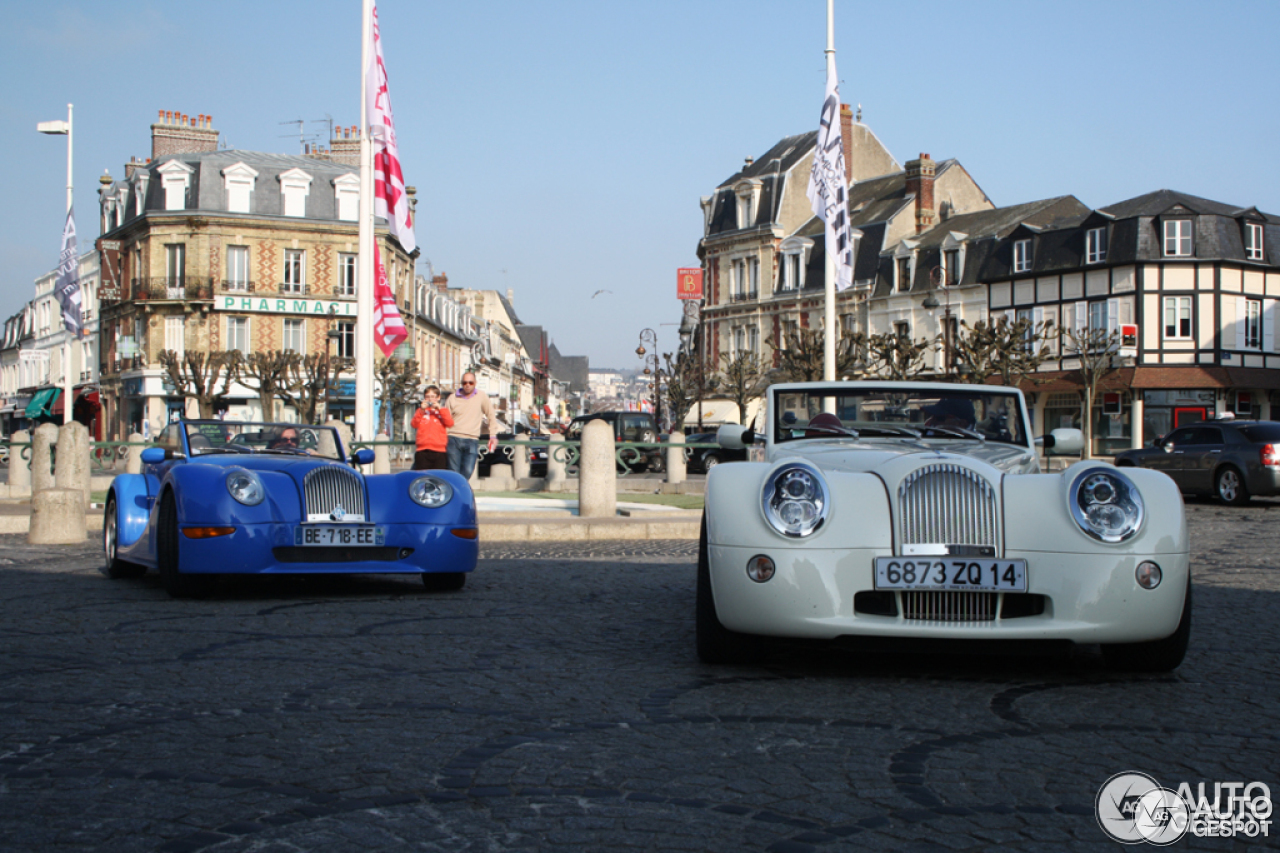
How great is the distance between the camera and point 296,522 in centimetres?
766

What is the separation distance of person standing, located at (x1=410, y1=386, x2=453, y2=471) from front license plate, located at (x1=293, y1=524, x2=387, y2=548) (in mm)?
6778

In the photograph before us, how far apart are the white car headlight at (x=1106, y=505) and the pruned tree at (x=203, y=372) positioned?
1812 inches

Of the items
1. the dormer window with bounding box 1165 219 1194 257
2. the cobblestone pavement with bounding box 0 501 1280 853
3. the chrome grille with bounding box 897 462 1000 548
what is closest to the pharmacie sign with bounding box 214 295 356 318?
the dormer window with bounding box 1165 219 1194 257

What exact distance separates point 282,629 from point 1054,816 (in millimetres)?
4478

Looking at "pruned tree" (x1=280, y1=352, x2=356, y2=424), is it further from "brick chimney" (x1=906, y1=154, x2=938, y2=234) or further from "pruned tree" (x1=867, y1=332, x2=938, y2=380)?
"brick chimney" (x1=906, y1=154, x2=938, y2=234)

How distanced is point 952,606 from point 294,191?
54.7m

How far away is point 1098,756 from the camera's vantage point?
379 centimetres

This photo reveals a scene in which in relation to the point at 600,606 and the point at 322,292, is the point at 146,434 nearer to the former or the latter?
the point at 322,292

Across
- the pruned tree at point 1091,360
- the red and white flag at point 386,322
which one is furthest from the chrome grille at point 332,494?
the pruned tree at point 1091,360

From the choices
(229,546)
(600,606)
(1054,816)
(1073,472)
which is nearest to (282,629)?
(229,546)

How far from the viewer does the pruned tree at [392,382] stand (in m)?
53.1

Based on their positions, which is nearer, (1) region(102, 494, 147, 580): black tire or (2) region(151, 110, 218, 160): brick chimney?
(1) region(102, 494, 147, 580): black tire

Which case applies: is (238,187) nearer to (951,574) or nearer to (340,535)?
(340,535)

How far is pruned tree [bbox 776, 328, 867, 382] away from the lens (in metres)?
46.8
